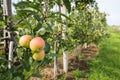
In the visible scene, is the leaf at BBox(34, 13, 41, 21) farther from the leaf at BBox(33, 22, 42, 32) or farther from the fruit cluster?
the fruit cluster

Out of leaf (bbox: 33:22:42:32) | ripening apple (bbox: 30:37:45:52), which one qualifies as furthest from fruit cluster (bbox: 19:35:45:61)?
leaf (bbox: 33:22:42:32)

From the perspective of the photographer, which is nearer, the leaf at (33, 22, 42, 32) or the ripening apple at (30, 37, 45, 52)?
the ripening apple at (30, 37, 45, 52)

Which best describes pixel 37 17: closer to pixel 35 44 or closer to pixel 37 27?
pixel 37 27

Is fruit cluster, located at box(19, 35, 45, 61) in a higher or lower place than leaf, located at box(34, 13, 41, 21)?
lower

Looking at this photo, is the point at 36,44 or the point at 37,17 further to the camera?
the point at 37,17

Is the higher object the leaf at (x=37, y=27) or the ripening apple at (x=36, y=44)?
the leaf at (x=37, y=27)

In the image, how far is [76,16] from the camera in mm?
18172

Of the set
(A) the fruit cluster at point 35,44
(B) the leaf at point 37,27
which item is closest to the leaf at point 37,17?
(B) the leaf at point 37,27

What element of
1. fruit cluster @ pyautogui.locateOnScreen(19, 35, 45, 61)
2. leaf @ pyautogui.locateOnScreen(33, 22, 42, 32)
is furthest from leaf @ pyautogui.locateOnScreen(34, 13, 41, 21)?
fruit cluster @ pyautogui.locateOnScreen(19, 35, 45, 61)

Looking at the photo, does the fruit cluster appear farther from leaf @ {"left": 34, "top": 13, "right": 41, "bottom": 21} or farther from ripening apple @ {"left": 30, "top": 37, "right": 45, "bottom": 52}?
leaf @ {"left": 34, "top": 13, "right": 41, "bottom": 21}

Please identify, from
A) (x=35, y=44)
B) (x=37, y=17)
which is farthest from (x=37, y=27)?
(x=35, y=44)

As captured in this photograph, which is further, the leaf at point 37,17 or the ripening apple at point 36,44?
the leaf at point 37,17

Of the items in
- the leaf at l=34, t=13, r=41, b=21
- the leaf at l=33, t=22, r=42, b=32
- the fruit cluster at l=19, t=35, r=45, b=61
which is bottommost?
the fruit cluster at l=19, t=35, r=45, b=61

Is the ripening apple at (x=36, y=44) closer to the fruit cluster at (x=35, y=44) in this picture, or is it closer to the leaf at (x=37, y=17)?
the fruit cluster at (x=35, y=44)
